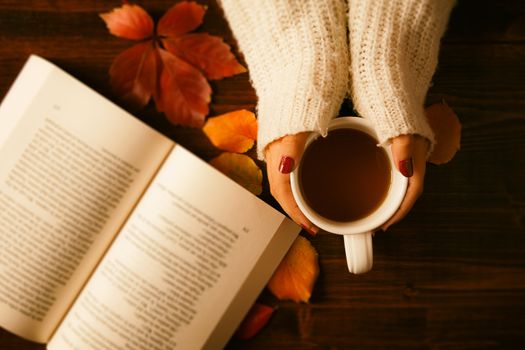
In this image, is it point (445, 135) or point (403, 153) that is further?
point (445, 135)

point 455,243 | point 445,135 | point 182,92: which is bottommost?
point 455,243

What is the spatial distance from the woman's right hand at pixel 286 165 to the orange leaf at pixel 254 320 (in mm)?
143

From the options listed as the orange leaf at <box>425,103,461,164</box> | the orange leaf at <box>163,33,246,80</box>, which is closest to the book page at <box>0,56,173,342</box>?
the orange leaf at <box>163,33,246,80</box>

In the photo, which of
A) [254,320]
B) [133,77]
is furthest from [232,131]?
[254,320]

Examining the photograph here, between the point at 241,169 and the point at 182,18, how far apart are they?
0.23 metres

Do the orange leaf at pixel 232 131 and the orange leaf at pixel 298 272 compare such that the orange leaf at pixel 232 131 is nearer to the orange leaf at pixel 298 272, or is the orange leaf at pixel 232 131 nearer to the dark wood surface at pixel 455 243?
the dark wood surface at pixel 455 243

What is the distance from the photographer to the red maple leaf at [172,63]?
26.7 inches

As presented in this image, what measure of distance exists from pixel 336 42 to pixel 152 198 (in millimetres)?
317

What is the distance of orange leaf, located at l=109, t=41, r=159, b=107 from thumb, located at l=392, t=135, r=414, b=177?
1.13ft

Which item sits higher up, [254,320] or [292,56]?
[292,56]

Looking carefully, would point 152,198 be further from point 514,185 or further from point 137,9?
point 514,185

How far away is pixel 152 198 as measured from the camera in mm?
652

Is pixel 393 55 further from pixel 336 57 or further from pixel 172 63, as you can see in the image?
pixel 172 63

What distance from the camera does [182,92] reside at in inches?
26.8
